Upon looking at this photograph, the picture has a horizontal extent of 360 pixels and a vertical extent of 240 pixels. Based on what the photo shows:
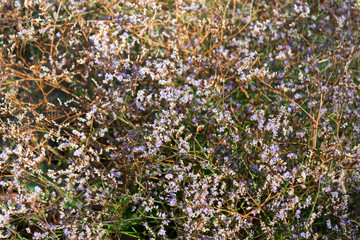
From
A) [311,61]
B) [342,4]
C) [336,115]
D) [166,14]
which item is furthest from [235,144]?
[342,4]

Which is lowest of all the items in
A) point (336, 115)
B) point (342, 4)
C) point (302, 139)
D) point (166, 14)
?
point (302, 139)

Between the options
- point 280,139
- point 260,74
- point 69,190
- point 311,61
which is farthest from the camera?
point 311,61

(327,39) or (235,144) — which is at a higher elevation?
(327,39)

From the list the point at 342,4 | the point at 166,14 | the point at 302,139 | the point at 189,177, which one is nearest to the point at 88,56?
the point at 166,14

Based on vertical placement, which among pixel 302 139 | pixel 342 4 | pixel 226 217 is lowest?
pixel 226 217

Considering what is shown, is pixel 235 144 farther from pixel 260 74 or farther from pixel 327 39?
pixel 327 39

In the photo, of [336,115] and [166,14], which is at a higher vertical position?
[166,14]

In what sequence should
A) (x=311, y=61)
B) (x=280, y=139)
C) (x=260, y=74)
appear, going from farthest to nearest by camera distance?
(x=311, y=61), (x=260, y=74), (x=280, y=139)

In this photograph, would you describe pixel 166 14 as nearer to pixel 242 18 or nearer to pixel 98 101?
pixel 242 18

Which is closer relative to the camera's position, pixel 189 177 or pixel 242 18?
pixel 189 177
